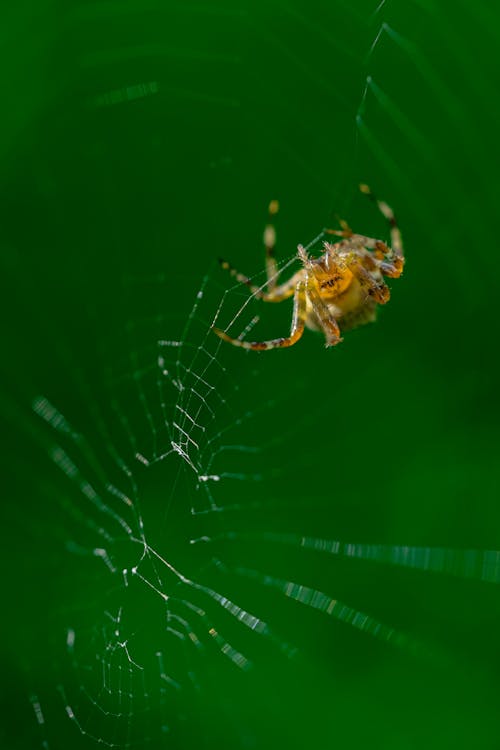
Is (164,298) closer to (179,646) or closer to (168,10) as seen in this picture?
(168,10)

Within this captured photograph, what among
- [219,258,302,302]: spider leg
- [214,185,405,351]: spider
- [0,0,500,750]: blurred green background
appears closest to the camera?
[214,185,405,351]: spider

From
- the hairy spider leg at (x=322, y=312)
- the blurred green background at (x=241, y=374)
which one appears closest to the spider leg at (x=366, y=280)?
the hairy spider leg at (x=322, y=312)

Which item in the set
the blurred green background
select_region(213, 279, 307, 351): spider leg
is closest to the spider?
select_region(213, 279, 307, 351): spider leg

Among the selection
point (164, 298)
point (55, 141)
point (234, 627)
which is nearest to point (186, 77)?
point (55, 141)

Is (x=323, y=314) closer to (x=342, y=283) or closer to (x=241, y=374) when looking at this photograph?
(x=342, y=283)

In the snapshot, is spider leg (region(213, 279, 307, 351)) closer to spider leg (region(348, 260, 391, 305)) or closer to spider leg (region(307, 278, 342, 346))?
spider leg (region(307, 278, 342, 346))

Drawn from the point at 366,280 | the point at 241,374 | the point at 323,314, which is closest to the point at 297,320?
the point at 323,314
